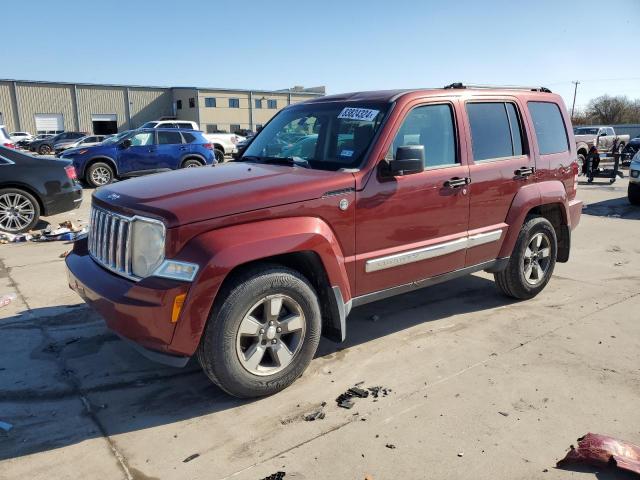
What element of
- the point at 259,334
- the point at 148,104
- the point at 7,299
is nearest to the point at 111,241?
the point at 259,334

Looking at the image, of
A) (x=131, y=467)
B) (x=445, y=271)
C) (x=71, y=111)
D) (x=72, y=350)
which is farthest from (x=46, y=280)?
(x=71, y=111)

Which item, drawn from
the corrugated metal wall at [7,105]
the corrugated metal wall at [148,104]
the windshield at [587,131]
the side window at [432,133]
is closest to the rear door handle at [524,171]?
the side window at [432,133]

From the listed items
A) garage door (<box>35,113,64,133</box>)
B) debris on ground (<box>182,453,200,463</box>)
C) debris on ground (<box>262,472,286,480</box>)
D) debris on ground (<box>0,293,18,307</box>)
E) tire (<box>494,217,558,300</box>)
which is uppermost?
garage door (<box>35,113,64,133</box>)

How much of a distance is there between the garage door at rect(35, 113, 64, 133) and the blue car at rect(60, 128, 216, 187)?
48281 mm

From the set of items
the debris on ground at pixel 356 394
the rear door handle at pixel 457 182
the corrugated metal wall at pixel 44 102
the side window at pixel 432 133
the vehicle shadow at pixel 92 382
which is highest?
the corrugated metal wall at pixel 44 102

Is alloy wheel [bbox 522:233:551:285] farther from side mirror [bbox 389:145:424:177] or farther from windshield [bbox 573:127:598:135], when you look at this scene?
windshield [bbox 573:127:598:135]

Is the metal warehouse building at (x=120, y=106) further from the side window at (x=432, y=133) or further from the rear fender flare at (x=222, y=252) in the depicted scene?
the rear fender flare at (x=222, y=252)

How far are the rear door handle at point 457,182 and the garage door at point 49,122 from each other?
201 feet

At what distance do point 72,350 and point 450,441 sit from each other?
3.07 metres

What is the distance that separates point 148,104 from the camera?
63.4 metres

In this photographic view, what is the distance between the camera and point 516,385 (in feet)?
11.6

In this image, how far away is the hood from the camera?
3061mm

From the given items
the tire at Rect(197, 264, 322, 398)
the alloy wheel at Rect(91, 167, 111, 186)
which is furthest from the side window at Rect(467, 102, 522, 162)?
the alloy wheel at Rect(91, 167, 111, 186)

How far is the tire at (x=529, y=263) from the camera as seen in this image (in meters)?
5.00
